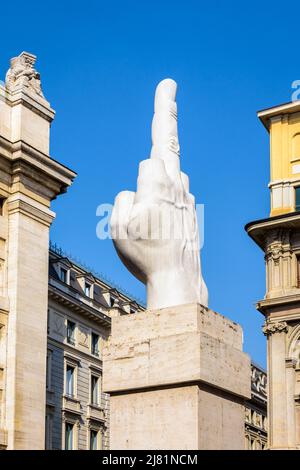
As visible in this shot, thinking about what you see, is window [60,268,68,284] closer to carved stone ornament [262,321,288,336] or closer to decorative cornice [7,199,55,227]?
carved stone ornament [262,321,288,336]

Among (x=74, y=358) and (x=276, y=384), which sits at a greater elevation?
(x=74, y=358)

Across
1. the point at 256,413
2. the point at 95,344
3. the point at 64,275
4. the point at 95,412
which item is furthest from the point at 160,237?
the point at 256,413

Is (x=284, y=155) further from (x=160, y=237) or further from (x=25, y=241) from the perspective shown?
(x=160, y=237)

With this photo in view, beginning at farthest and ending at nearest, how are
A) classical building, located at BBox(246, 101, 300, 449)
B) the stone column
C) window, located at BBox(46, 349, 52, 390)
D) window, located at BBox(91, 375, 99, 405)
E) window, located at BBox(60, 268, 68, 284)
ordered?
window, located at BBox(91, 375, 99, 405), window, located at BBox(60, 268, 68, 284), window, located at BBox(46, 349, 52, 390), classical building, located at BBox(246, 101, 300, 449), the stone column

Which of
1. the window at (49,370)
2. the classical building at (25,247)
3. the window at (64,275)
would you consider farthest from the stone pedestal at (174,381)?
the window at (64,275)

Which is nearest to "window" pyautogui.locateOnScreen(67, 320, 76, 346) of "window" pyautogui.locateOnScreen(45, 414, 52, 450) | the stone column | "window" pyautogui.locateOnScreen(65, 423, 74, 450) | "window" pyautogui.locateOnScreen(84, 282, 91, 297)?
"window" pyautogui.locateOnScreen(84, 282, 91, 297)

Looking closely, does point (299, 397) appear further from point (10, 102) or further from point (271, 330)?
point (10, 102)

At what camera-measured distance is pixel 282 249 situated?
47500 mm

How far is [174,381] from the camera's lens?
13680 mm

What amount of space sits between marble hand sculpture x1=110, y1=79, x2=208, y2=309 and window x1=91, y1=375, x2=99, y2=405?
149 ft

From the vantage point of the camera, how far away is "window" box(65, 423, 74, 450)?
55356mm

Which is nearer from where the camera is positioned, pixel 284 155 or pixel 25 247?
pixel 25 247

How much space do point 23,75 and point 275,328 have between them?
16.7 meters

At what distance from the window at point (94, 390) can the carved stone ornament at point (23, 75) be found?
24.5 metres
